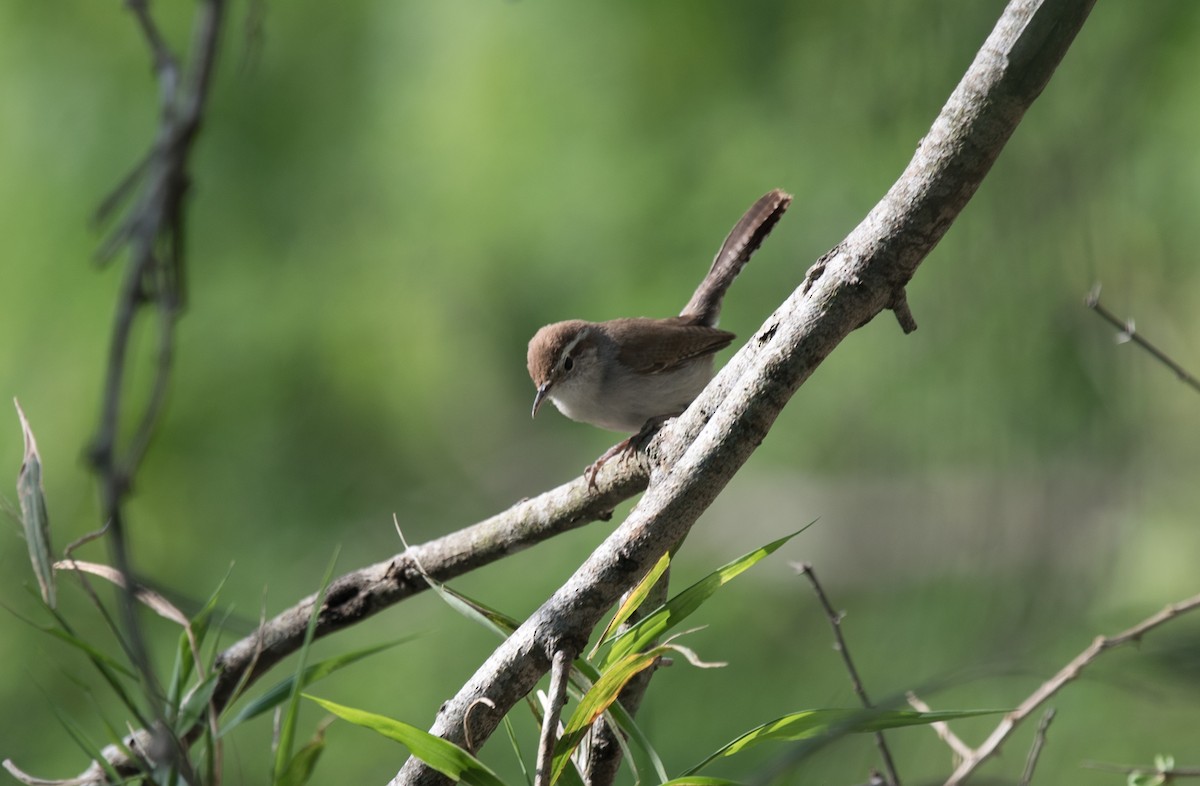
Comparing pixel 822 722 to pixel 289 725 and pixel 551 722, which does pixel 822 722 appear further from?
pixel 289 725

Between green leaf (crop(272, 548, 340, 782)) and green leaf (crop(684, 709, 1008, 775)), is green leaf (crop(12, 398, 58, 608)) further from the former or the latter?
green leaf (crop(684, 709, 1008, 775))

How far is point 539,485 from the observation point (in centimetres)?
566

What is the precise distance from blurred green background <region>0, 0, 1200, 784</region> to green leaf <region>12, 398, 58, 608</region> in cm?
126

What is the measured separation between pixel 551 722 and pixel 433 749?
0.19 meters

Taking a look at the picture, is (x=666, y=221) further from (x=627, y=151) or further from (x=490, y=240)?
(x=490, y=240)

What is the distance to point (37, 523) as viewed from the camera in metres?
1.39

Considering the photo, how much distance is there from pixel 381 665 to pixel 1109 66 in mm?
3470

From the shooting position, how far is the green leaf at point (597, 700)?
1.21 m

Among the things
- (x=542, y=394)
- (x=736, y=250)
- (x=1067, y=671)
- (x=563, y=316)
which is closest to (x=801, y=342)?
(x=1067, y=671)

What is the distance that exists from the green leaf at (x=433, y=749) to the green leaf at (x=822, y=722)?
27 centimetres

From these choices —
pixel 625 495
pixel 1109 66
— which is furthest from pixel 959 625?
pixel 1109 66

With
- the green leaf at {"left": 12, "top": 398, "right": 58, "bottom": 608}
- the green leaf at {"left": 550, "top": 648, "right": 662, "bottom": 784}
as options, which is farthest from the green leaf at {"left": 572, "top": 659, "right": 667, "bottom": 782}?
the green leaf at {"left": 12, "top": 398, "right": 58, "bottom": 608}

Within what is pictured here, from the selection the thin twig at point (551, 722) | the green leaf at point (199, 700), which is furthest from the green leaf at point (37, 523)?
the thin twig at point (551, 722)

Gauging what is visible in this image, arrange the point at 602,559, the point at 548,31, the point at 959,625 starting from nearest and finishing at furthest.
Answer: the point at 602,559 → the point at 959,625 → the point at 548,31
